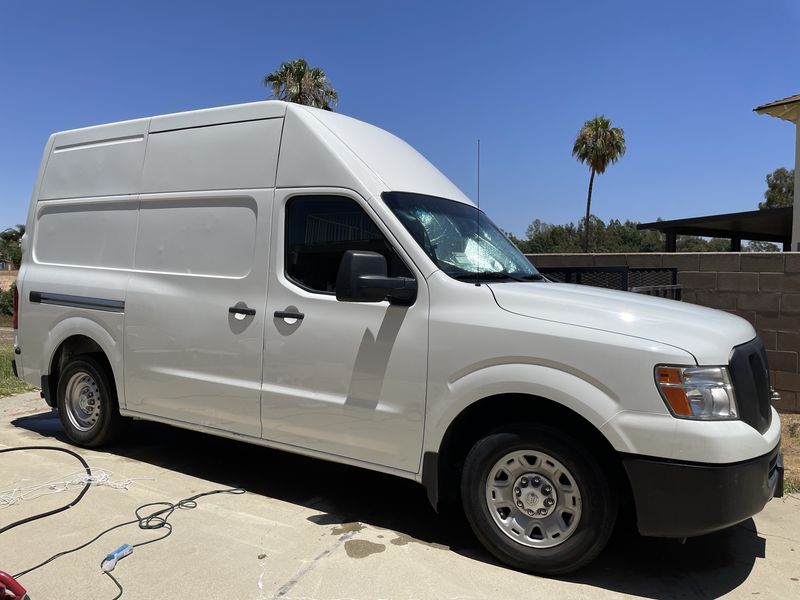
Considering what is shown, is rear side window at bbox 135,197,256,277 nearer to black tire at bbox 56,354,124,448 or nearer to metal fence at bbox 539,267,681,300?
black tire at bbox 56,354,124,448

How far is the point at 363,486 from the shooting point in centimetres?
490

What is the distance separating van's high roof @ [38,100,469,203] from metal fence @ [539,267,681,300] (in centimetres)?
261

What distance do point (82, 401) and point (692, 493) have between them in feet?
16.2

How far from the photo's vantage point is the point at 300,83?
926 inches

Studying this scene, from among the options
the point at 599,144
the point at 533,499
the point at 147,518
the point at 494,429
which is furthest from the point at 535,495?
the point at 599,144

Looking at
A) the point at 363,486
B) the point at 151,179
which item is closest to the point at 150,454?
the point at 363,486

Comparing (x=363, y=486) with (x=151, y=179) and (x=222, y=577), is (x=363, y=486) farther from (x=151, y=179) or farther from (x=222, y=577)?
(x=151, y=179)

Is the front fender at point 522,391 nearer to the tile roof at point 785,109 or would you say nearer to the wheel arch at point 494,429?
the wheel arch at point 494,429

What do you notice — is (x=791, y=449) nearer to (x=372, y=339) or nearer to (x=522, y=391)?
(x=522, y=391)

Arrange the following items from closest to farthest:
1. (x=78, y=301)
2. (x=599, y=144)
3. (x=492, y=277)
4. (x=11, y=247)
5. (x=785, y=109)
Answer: (x=492, y=277) → (x=78, y=301) → (x=785, y=109) → (x=599, y=144) → (x=11, y=247)

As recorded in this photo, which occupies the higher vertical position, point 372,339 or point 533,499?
point 372,339

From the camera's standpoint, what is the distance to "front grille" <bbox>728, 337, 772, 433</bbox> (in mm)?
3141

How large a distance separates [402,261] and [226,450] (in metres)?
3.00

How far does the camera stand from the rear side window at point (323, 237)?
4.00 meters
